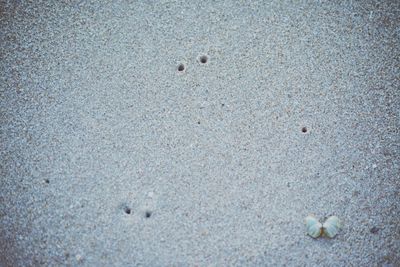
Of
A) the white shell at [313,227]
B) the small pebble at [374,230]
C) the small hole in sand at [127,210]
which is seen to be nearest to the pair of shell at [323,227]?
the white shell at [313,227]

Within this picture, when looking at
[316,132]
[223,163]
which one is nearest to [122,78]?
[223,163]

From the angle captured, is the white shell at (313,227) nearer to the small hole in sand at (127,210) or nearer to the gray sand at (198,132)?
the gray sand at (198,132)

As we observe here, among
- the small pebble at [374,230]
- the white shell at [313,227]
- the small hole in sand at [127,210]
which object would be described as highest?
the small pebble at [374,230]

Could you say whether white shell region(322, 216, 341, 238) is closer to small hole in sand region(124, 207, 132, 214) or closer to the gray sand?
the gray sand

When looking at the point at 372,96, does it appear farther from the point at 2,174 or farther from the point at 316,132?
the point at 2,174

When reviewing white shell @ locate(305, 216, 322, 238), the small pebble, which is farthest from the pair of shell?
the small pebble

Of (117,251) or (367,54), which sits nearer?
(117,251)
